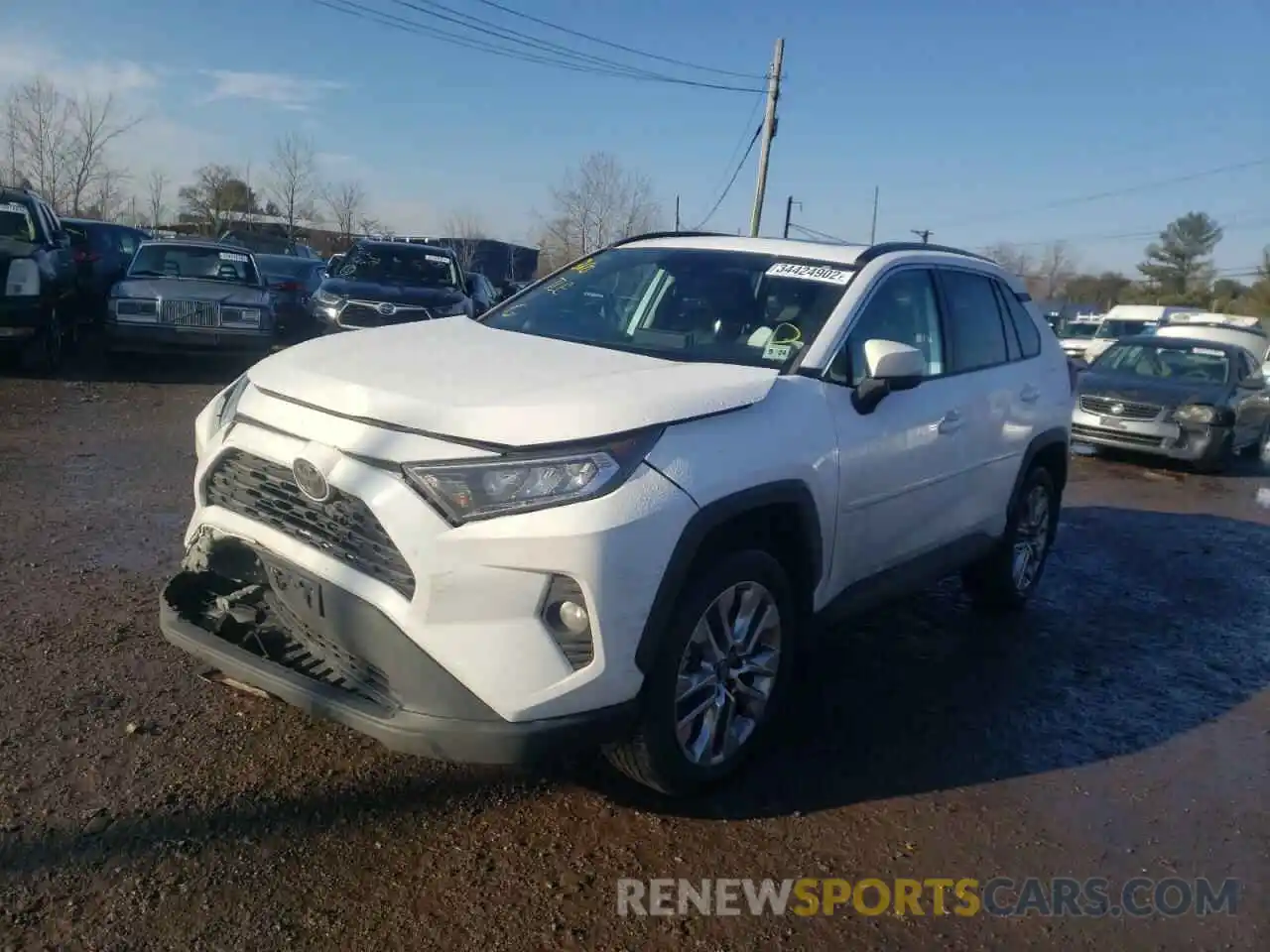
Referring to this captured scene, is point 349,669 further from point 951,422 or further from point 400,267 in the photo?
point 400,267

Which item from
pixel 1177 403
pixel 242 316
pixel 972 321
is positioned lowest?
pixel 1177 403

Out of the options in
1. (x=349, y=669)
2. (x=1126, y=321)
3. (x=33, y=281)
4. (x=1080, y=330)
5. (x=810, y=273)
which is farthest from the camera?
(x=1080, y=330)

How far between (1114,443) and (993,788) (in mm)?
9337

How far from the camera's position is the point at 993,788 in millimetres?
3957

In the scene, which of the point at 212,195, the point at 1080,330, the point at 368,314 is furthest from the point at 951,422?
the point at 212,195

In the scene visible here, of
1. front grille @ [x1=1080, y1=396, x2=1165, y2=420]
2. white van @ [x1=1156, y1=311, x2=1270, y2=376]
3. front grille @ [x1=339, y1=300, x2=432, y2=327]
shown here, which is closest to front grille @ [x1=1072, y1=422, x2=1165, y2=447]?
front grille @ [x1=1080, y1=396, x2=1165, y2=420]

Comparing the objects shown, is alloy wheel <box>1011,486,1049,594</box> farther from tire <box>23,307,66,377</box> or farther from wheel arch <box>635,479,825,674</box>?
tire <box>23,307,66,377</box>

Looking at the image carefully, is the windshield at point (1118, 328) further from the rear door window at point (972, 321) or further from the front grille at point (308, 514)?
the front grille at point (308, 514)

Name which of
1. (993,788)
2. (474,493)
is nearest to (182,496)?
(474,493)

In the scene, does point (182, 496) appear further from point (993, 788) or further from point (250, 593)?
point (993, 788)

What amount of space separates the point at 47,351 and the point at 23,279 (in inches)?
51.0

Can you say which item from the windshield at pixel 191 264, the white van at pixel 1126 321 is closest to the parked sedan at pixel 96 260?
the windshield at pixel 191 264

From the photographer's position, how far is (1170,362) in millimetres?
13469

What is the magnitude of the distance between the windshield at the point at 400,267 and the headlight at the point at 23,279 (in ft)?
12.7
